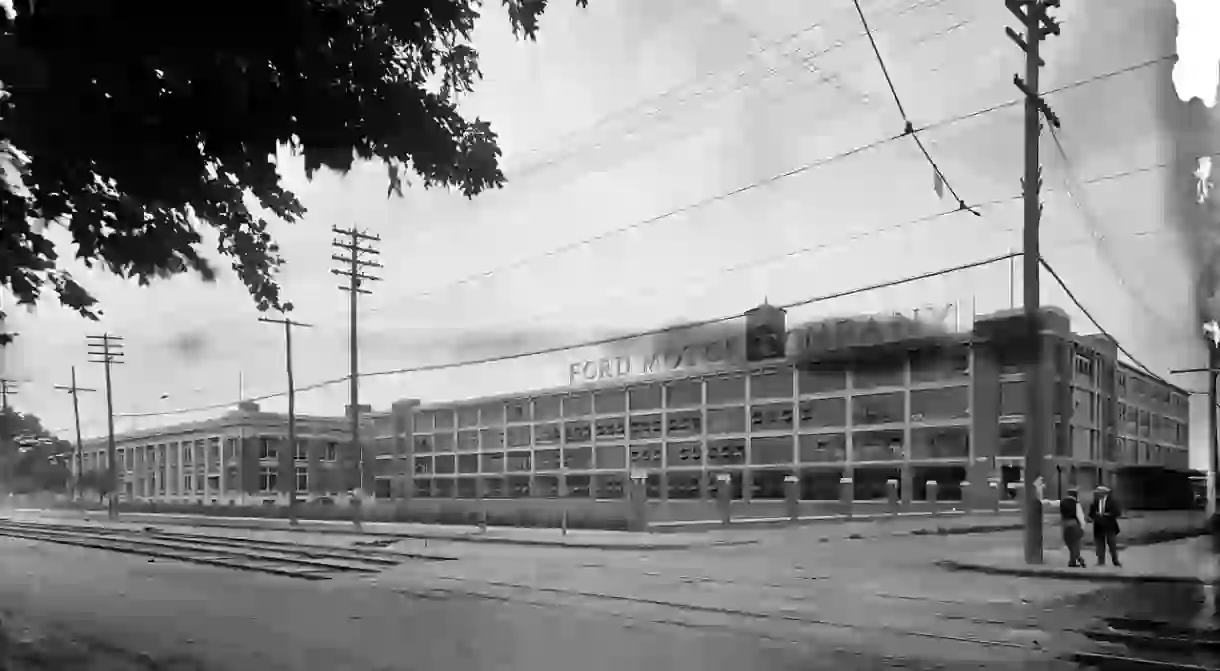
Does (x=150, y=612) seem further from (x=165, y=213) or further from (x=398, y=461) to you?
(x=398, y=461)

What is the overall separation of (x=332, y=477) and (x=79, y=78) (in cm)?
3421

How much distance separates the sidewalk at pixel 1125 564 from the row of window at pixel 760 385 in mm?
3896

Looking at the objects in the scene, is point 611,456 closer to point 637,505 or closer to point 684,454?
point 684,454

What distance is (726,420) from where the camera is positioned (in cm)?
2161

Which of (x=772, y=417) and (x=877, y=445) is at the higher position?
(x=772, y=417)

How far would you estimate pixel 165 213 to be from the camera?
746 cm

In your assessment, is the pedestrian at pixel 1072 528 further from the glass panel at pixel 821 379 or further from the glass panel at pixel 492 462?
the glass panel at pixel 492 462

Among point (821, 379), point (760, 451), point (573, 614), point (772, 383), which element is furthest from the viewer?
point (760, 451)

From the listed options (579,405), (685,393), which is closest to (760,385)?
(685,393)

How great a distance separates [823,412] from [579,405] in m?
5.37

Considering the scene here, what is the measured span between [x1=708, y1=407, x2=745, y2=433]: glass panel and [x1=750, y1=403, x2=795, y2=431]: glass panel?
266 mm

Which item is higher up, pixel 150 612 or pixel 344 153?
pixel 344 153

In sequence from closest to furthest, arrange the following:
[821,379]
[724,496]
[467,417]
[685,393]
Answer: [821,379] → [685,393] → [467,417] → [724,496]

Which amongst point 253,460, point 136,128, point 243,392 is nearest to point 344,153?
point 136,128
